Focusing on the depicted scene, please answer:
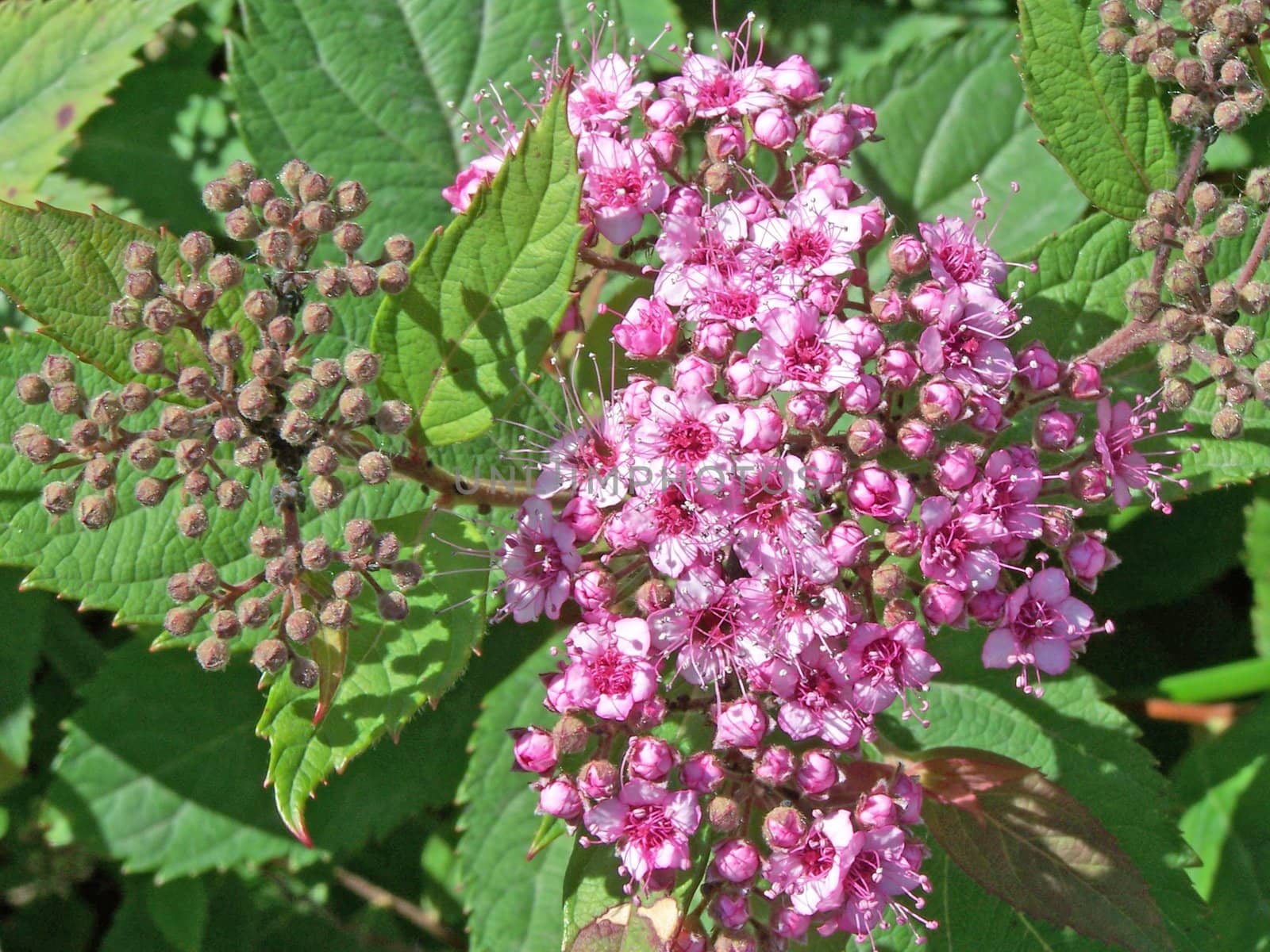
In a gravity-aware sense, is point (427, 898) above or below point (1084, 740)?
below

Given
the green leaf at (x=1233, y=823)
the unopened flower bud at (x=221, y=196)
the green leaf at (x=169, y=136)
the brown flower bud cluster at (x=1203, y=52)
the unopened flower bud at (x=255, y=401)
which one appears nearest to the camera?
the unopened flower bud at (x=255, y=401)

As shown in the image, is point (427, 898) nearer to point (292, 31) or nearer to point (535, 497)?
point (535, 497)

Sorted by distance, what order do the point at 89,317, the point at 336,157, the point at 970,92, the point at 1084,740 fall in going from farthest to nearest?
1. the point at 970,92
2. the point at 336,157
3. the point at 1084,740
4. the point at 89,317

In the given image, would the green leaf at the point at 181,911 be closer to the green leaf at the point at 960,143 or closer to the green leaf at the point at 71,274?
the green leaf at the point at 71,274

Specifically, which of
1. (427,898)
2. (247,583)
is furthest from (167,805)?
(247,583)

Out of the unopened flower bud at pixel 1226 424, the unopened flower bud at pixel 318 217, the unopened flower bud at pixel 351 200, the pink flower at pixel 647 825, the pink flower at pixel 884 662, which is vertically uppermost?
the unopened flower bud at pixel 318 217

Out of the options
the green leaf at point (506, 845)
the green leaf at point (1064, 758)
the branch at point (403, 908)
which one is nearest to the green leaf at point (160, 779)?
the green leaf at point (506, 845)

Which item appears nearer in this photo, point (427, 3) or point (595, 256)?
point (595, 256)
